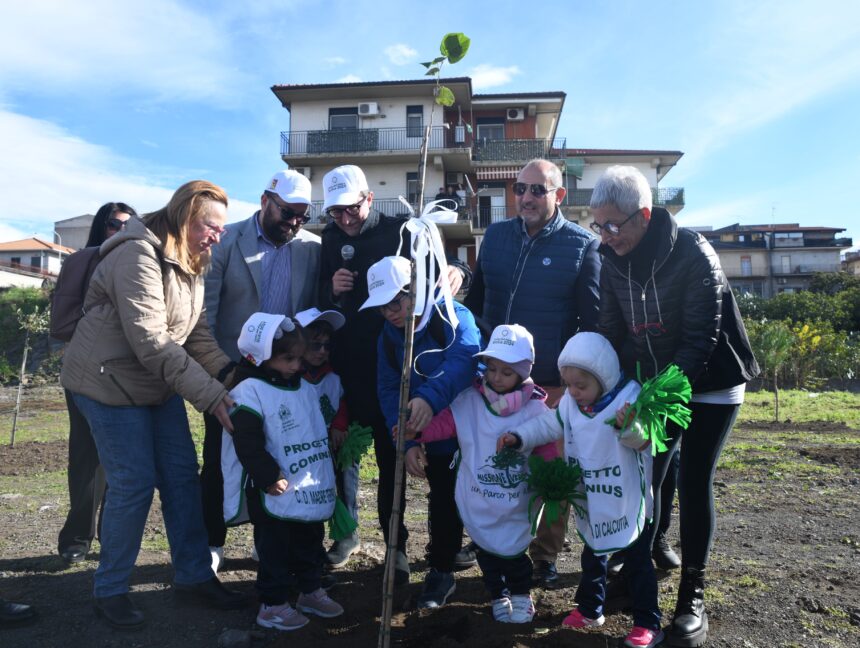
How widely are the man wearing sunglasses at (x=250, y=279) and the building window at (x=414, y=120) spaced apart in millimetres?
25875

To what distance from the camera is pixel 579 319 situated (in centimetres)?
409

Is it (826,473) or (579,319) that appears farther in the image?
(826,473)

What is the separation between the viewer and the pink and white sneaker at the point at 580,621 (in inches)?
125

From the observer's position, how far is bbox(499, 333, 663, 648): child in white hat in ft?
10.0

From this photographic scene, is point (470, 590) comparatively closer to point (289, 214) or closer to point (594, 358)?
point (594, 358)

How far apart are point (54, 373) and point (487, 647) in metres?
24.2

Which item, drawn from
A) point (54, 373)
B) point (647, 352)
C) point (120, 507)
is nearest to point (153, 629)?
point (120, 507)

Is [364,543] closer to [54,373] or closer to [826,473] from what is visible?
[826,473]

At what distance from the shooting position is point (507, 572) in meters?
3.33

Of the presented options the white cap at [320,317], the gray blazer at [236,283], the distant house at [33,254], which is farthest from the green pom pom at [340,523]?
the distant house at [33,254]

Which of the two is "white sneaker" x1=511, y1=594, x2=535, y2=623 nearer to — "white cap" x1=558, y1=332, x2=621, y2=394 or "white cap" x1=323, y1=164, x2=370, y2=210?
"white cap" x1=558, y1=332, x2=621, y2=394

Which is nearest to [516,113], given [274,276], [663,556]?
[274,276]

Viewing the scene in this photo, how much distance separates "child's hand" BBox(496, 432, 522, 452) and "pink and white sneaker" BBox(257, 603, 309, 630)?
52.8 inches

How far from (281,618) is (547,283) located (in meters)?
2.38
